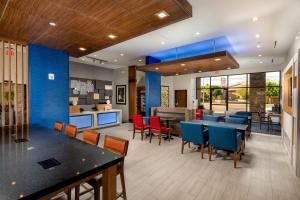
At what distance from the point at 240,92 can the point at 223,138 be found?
23.3ft

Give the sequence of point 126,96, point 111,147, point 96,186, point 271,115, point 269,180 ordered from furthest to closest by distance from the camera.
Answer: point 126,96 < point 271,115 < point 269,180 < point 111,147 < point 96,186

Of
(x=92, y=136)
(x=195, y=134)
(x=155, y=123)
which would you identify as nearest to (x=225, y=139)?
(x=195, y=134)

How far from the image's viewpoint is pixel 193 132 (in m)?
3.89

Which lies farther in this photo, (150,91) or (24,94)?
(150,91)

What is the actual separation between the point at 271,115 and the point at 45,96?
873cm

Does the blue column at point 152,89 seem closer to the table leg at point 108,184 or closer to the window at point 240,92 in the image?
the window at point 240,92

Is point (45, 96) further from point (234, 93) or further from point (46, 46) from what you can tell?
point (234, 93)

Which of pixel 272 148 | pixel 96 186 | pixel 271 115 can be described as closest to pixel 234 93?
pixel 271 115

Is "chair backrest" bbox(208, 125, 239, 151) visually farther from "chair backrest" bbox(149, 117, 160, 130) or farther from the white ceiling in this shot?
the white ceiling

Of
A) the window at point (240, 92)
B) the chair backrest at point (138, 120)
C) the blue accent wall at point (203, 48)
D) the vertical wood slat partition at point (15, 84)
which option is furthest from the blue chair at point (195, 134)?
the window at point (240, 92)

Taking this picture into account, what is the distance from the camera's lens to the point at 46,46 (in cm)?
392

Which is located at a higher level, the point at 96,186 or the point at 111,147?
the point at 111,147

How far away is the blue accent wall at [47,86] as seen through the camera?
3768 millimetres

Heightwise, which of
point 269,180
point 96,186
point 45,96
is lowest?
point 269,180
